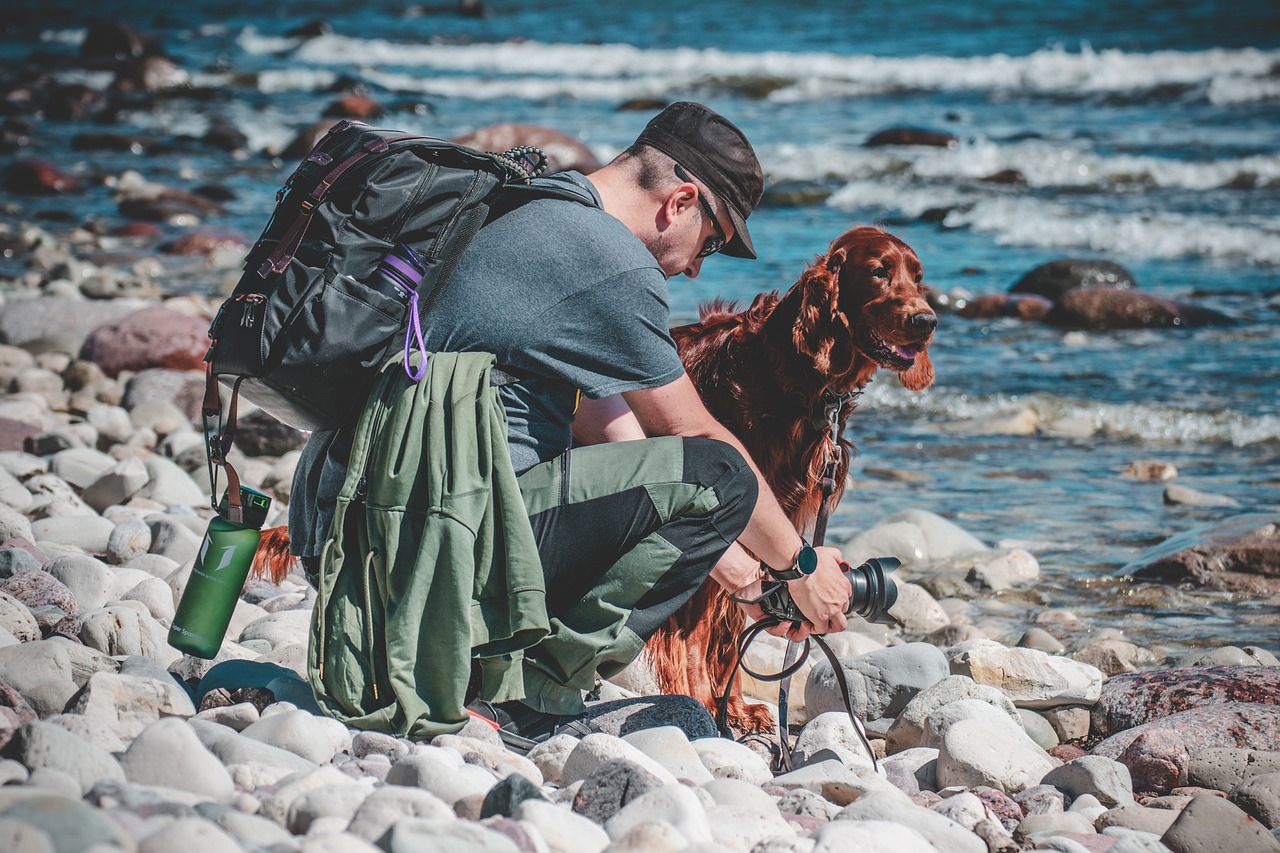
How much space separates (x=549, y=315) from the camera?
2.96 m

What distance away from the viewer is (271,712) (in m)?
2.87

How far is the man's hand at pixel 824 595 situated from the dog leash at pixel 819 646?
0.08m

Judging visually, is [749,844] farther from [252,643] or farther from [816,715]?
[252,643]

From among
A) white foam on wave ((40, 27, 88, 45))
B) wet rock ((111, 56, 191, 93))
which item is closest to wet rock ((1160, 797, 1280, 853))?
wet rock ((111, 56, 191, 93))

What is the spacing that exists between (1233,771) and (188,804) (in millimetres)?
2590

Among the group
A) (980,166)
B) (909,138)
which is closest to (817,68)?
(909,138)

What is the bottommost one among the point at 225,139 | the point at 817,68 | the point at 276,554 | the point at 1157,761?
the point at 225,139

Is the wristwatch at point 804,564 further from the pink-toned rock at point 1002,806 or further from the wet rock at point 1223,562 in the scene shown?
the wet rock at point 1223,562

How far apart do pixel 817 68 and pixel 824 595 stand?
24.3 metres

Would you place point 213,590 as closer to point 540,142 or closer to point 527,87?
point 540,142

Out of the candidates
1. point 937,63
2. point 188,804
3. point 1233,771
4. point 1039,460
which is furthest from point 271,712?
point 937,63

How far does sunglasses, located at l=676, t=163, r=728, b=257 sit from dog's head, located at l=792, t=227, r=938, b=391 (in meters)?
0.55

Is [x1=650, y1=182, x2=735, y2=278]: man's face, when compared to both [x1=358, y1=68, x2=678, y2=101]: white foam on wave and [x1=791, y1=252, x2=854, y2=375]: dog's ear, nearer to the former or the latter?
[x1=791, y1=252, x2=854, y2=375]: dog's ear

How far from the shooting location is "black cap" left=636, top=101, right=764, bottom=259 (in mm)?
3416
